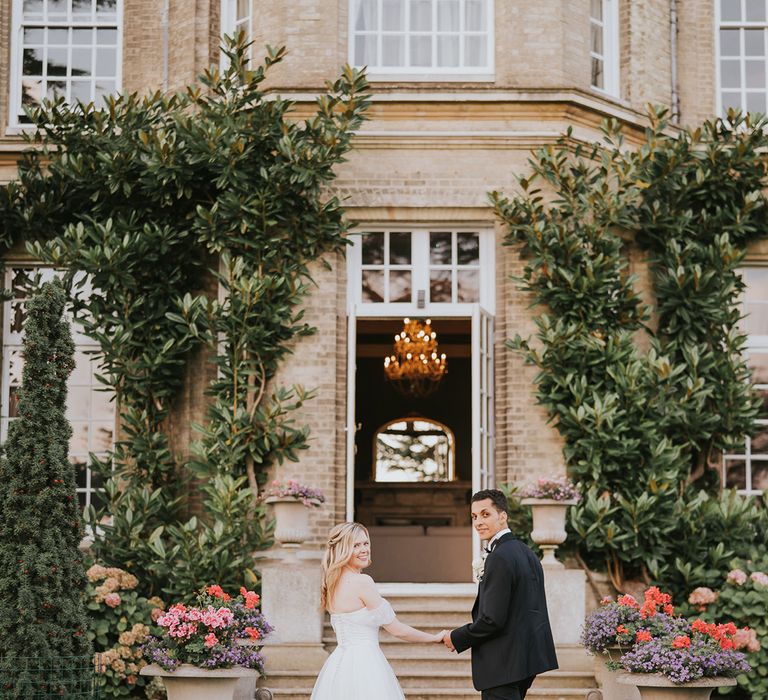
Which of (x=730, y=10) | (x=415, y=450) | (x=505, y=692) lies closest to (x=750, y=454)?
(x=730, y=10)

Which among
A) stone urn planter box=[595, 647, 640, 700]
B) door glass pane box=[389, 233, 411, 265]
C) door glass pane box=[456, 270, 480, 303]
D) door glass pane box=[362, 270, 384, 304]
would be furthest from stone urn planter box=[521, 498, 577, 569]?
door glass pane box=[389, 233, 411, 265]

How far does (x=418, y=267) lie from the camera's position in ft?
42.5

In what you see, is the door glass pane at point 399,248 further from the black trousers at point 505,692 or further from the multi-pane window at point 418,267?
the black trousers at point 505,692

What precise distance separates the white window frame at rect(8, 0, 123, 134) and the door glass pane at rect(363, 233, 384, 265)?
3201 millimetres

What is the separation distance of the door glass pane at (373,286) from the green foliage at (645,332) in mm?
1324

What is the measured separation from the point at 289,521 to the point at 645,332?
403 cm

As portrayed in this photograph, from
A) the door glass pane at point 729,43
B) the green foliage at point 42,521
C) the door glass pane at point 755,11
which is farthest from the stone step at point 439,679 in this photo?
the door glass pane at point 755,11

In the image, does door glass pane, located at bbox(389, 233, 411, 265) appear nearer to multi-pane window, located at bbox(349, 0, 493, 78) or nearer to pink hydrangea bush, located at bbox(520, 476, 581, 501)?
multi-pane window, located at bbox(349, 0, 493, 78)

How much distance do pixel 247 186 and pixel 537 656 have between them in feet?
21.0

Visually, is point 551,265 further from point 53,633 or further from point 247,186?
point 53,633

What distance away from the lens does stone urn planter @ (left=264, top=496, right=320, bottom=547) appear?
11477 millimetres

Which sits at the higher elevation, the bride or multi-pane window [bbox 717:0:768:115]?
multi-pane window [bbox 717:0:768:115]

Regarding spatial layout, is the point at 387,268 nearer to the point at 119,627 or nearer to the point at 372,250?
the point at 372,250

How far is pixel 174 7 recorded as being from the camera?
14.0 meters
